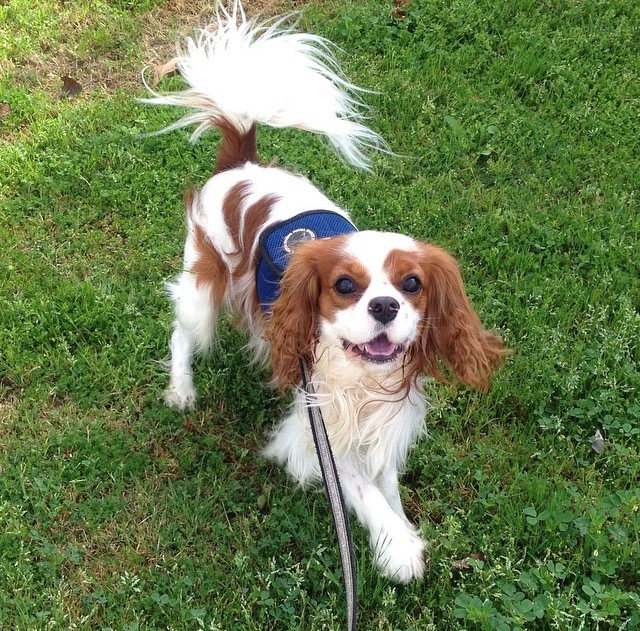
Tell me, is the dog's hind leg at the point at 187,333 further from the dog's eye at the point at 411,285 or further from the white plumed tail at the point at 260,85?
the dog's eye at the point at 411,285

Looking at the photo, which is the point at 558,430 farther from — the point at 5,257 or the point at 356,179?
the point at 5,257

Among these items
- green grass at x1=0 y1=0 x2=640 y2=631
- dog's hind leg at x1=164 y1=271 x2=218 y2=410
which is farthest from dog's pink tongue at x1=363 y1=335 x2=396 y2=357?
dog's hind leg at x1=164 y1=271 x2=218 y2=410

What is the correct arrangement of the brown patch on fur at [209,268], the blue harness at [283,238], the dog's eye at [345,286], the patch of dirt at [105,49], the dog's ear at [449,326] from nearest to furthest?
the dog's eye at [345,286] < the dog's ear at [449,326] < the blue harness at [283,238] < the brown patch on fur at [209,268] < the patch of dirt at [105,49]

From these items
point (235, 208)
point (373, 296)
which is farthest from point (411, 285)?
point (235, 208)

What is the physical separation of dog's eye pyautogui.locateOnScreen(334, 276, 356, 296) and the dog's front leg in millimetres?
745

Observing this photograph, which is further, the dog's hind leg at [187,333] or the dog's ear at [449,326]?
the dog's hind leg at [187,333]

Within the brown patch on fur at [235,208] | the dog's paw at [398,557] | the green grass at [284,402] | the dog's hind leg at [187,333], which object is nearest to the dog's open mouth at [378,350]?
the dog's paw at [398,557]

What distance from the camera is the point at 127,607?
2523 millimetres

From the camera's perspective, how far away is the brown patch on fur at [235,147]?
324cm

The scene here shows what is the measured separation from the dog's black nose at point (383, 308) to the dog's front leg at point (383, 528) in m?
0.78

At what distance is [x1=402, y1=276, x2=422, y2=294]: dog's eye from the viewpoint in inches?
89.9

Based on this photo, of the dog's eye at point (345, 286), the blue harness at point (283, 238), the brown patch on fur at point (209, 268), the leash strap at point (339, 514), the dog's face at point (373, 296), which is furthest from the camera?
the brown patch on fur at point (209, 268)

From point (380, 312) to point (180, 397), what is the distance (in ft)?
4.77

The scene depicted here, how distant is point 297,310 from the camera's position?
245 cm
